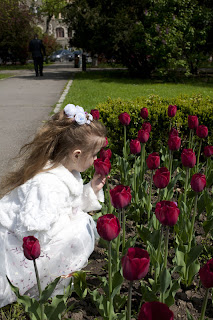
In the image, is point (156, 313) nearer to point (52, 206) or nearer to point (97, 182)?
point (52, 206)

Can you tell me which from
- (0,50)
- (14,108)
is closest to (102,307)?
(14,108)

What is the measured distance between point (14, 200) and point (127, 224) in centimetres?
121

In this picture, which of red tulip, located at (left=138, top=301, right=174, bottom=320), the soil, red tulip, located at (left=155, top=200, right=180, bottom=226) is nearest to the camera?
red tulip, located at (left=138, top=301, right=174, bottom=320)

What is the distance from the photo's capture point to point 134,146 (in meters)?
2.81

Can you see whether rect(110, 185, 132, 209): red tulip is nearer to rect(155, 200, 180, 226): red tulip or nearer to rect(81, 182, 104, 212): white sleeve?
rect(155, 200, 180, 226): red tulip

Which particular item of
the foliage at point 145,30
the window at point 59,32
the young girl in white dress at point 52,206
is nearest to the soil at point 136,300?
the young girl in white dress at point 52,206

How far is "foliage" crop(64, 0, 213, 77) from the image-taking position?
14.6 metres

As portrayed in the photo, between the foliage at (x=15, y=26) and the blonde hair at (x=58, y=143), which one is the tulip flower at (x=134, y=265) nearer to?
the blonde hair at (x=58, y=143)

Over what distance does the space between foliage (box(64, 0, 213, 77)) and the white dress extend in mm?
13379

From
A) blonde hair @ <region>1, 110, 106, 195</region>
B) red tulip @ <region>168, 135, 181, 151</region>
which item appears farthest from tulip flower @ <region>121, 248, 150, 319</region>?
red tulip @ <region>168, 135, 181, 151</region>

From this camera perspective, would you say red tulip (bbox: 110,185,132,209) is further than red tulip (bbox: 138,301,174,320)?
Yes

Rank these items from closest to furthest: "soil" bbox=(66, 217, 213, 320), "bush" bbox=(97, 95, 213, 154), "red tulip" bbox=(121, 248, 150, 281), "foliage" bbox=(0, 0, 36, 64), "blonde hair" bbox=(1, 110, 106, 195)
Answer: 1. "red tulip" bbox=(121, 248, 150, 281)
2. "soil" bbox=(66, 217, 213, 320)
3. "blonde hair" bbox=(1, 110, 106, 195)
4. "bush" bbox=(97, 95, 213, 154)
5. "foliage" bbox=(0, 0, 36, 64)

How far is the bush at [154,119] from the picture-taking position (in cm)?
466

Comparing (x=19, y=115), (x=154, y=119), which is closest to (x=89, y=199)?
(x=154, y=119)
